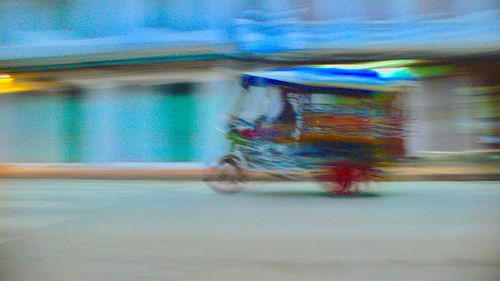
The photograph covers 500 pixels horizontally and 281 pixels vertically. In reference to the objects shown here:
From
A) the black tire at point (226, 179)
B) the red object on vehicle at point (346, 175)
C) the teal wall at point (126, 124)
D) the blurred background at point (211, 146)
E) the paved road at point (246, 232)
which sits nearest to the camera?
the paved road at point (246, 232)

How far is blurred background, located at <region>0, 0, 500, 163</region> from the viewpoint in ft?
18.2

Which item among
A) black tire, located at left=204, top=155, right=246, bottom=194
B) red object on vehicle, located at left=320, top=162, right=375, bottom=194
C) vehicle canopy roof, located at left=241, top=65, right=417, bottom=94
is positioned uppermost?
vehicle canopy roof, located at left=241, top=65, right=417, bottom=94

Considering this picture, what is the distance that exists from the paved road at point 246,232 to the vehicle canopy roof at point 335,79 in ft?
Result: 3.29

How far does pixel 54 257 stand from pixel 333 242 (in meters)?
2.01

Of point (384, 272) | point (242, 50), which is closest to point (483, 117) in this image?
point (242, 50)

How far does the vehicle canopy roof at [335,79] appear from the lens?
5.97 meters

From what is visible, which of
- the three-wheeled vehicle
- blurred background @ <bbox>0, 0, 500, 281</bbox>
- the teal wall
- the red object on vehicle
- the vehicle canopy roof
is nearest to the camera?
blurred background @ <bbox>0, 0, 500, 281</bbox>

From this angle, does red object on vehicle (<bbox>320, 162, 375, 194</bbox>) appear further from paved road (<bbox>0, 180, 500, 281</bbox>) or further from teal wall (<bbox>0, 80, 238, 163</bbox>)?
teal wall (<bbox>0, 80, 238, 163</bbox>)

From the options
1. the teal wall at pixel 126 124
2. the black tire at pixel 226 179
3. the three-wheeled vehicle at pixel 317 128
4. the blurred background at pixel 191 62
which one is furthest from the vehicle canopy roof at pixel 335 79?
the black tire at pixel 226 179

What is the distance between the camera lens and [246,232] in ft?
18.1

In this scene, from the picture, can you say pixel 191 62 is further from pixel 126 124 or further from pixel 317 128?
pixel 317 128

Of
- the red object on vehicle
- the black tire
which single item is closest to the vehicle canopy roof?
the red object on vehicle

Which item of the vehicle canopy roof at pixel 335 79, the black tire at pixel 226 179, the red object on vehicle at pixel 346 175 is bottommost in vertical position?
the black tire at pixel 226 179

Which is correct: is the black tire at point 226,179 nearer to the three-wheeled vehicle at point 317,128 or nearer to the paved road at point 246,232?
the three-wheeled vehicle at point 317,128
